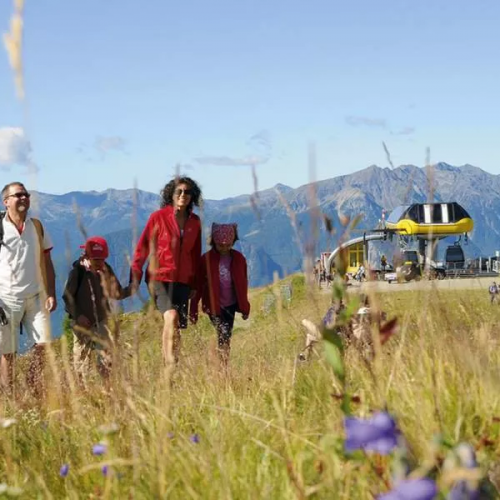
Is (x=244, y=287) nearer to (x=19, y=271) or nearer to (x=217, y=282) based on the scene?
(x=217, y=282)

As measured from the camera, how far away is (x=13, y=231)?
5.51 meters

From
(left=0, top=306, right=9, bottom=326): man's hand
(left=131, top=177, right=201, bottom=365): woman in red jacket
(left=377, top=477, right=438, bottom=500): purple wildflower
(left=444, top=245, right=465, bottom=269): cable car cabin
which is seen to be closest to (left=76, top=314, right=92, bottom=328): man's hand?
(left=0, top=306, right=9, bottom=326): man's hand

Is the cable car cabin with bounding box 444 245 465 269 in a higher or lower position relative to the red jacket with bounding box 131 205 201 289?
lower

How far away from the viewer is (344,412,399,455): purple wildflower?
104 centimetres

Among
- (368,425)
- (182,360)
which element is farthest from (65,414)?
(368,425)

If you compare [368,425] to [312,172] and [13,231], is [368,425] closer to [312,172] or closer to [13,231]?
[312,172]

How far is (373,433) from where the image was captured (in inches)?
41.3

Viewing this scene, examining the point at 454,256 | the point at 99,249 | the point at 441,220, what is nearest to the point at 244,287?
the point at 99,249

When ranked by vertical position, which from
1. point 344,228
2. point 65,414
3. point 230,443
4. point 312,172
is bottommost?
point 65,414

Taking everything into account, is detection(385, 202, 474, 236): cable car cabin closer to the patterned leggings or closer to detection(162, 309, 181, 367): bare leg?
the patterned leggings

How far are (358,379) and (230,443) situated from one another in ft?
3.79

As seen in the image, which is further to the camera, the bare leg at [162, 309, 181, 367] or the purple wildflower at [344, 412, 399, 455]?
the bare leg at [162, 309, 181, 367]

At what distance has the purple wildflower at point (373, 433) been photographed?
1043mm

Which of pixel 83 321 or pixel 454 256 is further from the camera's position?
pixel 454 256
